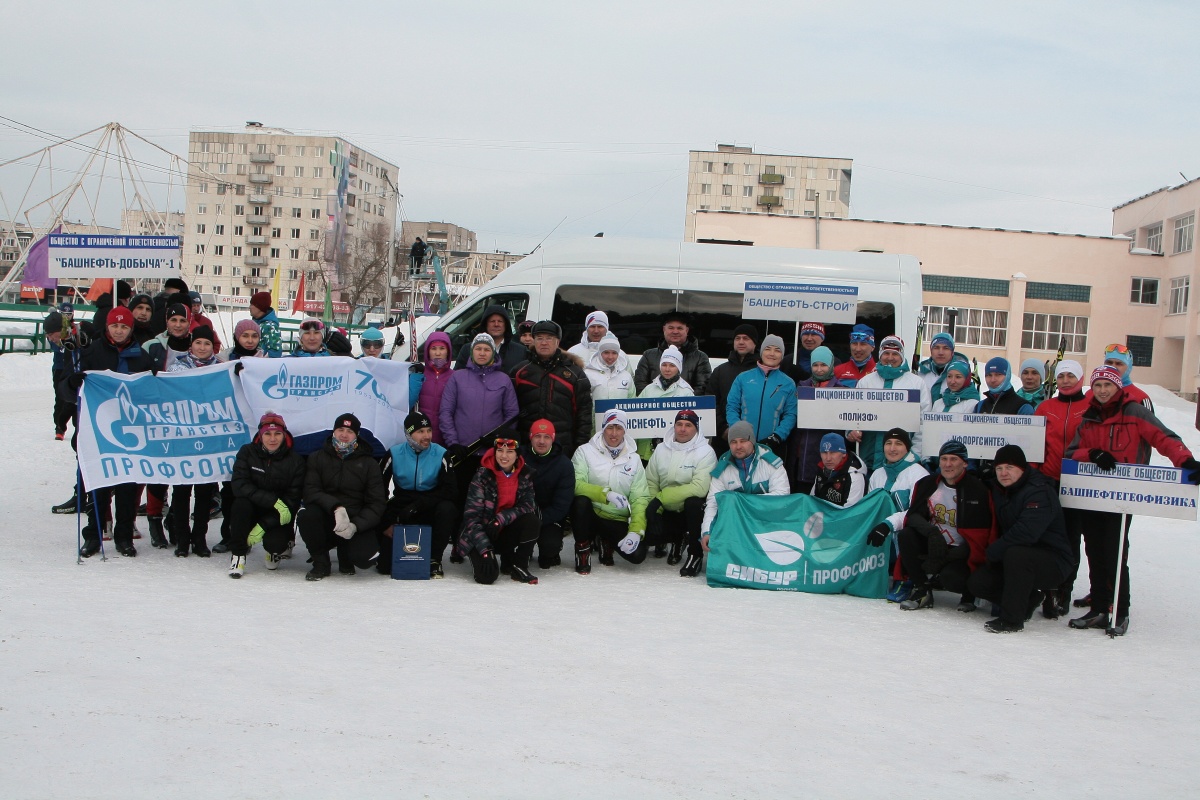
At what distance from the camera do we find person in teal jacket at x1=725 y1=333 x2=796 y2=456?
29.5ft

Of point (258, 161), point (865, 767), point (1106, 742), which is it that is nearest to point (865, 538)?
point (1106, 742)

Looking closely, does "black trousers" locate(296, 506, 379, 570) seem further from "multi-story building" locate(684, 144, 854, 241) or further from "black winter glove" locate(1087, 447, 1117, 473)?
"multi-story building" locate(684, 144, 854, 241)

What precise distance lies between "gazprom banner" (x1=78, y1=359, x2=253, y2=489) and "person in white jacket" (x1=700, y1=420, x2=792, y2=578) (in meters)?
3.93

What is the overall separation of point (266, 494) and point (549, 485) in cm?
223

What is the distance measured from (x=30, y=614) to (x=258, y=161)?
115 metres

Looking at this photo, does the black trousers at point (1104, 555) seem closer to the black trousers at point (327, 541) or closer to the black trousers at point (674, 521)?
the black trousers at point (674, 521)

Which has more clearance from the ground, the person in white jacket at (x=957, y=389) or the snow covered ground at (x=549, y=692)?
the person in white jacket at (x=957, y=389)

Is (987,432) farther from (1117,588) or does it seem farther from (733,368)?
(733,368)

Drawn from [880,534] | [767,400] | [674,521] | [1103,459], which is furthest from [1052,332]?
[880,534]

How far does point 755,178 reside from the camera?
104750 millimetres

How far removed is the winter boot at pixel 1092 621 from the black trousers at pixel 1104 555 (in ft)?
0.19

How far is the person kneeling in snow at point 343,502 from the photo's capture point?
7629 mm

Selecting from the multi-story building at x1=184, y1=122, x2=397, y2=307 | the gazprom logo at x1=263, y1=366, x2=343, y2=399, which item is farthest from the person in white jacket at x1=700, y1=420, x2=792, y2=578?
the multi-story building at x1=184, y1=122, x2=397, y2=307

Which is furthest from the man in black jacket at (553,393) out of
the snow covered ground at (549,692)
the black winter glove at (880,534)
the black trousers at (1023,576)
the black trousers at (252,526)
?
the black trousers at (1023,576)
